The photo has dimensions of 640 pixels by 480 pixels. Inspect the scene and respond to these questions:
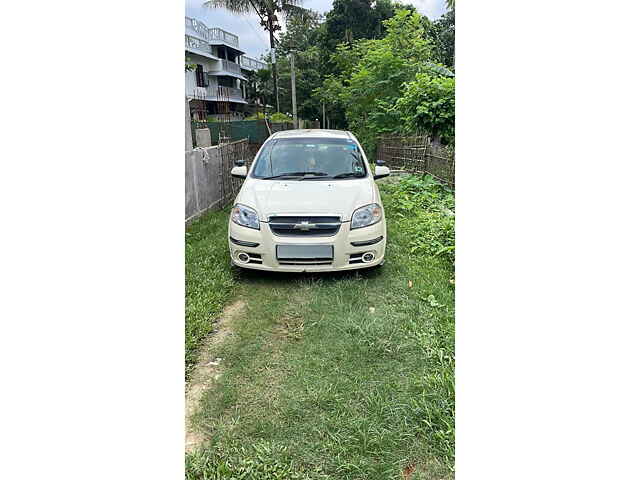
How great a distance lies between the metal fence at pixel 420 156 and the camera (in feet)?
29.6

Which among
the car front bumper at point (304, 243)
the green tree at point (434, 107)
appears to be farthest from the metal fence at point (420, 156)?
the car front bumper at point (304, 243)

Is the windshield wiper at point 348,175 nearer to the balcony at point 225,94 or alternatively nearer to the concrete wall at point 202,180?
the concrete wall at point 202,180

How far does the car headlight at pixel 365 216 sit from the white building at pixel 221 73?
23220 mm

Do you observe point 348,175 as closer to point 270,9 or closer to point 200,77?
point 270,9

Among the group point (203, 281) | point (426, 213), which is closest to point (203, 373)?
point (203, 281)

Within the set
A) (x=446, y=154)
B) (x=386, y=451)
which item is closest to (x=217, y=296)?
(x=386, y=451)

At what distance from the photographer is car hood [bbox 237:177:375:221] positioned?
4039 millimetres

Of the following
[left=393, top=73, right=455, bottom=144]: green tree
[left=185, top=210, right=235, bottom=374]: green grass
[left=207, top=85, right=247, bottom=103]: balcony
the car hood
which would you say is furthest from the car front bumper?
[left=207, top=85, right=247, bottom=103]: balcony

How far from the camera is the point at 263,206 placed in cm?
411

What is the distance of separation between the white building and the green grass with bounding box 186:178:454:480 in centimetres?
2366

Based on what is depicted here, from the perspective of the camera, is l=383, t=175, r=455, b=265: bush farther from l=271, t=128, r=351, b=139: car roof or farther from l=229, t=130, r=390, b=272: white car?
l=271, t=128, r=351, b=139: car roof

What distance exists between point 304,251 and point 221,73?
99.1 feet

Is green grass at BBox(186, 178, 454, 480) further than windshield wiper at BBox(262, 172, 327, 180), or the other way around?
windshield wiper at BBox(262, 172, 327, 180)

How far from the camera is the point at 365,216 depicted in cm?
413
